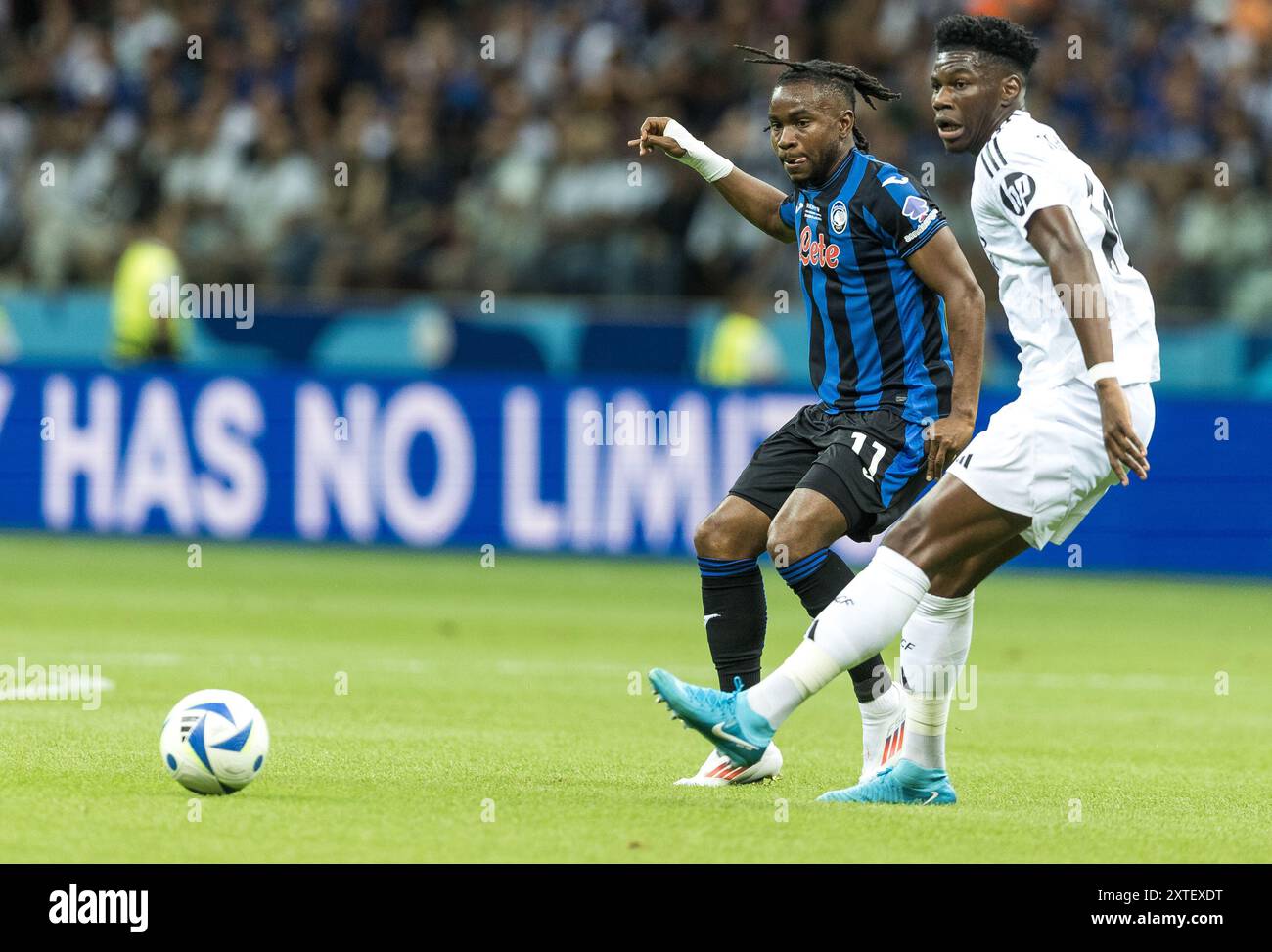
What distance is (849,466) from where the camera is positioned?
6.92 m

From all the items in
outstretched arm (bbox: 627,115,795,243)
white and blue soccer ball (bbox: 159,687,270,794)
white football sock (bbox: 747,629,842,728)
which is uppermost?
outstretched arm (bbox: 627,115,795,243)

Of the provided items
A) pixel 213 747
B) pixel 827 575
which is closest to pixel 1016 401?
pixel 827 575

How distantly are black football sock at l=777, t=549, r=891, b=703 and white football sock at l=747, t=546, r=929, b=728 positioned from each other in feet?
2.37

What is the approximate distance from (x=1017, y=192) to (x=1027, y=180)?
45 mm

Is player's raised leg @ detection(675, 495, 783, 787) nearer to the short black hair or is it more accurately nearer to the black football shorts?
the black football shorts

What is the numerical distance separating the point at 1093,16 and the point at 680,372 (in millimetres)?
5186

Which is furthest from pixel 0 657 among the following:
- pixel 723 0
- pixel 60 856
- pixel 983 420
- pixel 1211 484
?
pixel 723 0

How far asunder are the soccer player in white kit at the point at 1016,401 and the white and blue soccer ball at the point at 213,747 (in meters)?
1.32

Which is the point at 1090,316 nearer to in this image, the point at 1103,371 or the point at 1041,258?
the point at 1103,371

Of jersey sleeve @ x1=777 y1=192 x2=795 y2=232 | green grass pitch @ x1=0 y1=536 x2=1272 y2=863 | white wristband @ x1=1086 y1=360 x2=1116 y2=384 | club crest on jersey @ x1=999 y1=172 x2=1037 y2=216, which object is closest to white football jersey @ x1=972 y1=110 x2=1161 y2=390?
club crest on jersey @ x1=999 y1=172 x2=1037 y2=216

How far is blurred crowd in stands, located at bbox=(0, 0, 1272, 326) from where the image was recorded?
17219 millimetres

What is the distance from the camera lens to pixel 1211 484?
15664 mm

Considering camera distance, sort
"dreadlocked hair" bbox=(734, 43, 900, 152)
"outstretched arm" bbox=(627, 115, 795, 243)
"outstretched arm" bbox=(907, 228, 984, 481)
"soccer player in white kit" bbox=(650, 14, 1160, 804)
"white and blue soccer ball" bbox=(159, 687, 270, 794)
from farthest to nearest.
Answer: "outstretched arm" bbox=(627, 115, 795, 243) → "dreadlocked hair" bbox=(734, 43, 900, 152) → "outstretched arm" bbox=(907, 228, 984, 481) → "white and blue soccer ball" bbox=(159, 687, 270, 794) → "soccer player in white kit" bbox=(650, 14, 1160, 804)

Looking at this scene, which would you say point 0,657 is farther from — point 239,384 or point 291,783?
point 239,384
